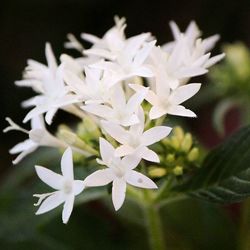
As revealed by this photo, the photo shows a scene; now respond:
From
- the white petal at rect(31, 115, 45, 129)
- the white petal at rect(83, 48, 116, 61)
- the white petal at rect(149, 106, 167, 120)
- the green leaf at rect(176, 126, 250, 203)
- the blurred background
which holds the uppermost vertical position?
the blurred background

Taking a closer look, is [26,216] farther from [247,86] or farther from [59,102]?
[247,86]

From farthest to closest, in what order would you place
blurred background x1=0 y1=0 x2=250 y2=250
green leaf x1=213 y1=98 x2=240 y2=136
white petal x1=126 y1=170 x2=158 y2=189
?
1. blurred background x1=0 y1=0 x2=250 y2=250
2. green leaf x1=213 y1=98 x2=240 y2=136
3. white petal x1=126 y1=170 x2=158 y2=189

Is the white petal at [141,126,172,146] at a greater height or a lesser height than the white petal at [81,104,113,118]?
lesser

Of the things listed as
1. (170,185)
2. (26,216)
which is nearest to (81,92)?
(170,185)

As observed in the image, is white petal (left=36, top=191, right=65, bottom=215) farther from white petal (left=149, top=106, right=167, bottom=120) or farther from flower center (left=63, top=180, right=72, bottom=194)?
white petal (left=149, top=106, right=167, bottom=120)

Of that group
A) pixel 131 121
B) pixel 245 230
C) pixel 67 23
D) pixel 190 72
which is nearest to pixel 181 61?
pixel 190 72

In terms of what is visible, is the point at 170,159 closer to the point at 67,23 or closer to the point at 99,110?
the point at 99,110

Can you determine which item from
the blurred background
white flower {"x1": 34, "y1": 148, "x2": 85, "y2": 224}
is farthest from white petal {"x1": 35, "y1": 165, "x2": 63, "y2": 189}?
the blurred background
